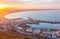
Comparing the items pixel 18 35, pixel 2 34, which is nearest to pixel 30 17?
pixel 18 35

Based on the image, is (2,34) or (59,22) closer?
(59,22)

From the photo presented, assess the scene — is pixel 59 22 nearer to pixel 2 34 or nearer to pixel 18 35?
pixel 18 35

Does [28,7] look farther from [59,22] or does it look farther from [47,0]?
[59,22]

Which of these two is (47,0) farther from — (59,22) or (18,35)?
(18,35)

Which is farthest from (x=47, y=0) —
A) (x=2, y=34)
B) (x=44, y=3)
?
(x=2, y=34)

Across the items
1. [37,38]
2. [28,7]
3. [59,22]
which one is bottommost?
[37,38]

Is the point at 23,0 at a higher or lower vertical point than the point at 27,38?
higher

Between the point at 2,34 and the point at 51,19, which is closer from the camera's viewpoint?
the point at 51,19

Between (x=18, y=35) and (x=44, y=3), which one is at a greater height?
(x=44, y=3)
